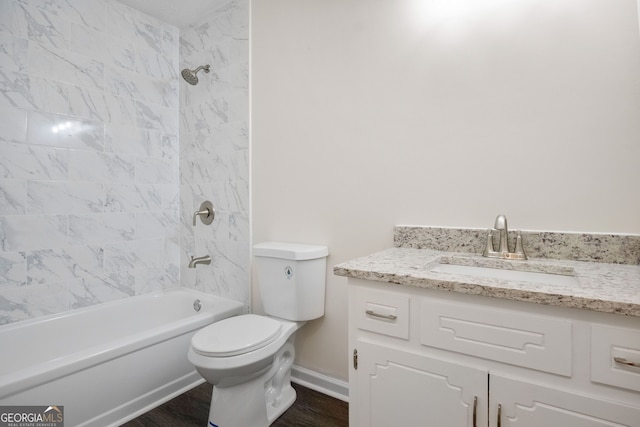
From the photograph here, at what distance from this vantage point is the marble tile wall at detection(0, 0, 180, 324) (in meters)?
1.83

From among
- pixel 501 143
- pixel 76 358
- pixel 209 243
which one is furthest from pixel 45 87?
pixel 501 143

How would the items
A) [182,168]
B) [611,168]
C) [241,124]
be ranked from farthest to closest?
[182,168] < [241,124] < [611,168]

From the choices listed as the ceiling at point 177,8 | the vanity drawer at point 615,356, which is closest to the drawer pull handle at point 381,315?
the vanity drawer at point 615,356

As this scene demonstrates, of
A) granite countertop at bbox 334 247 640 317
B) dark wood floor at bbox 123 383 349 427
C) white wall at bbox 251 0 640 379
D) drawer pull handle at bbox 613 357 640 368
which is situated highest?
white wall at bbox 251 0 640 379

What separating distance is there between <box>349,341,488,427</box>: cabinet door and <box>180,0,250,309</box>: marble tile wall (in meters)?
1.26

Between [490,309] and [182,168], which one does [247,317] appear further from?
[182,168]

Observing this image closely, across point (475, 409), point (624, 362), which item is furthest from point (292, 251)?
point (624, 362)

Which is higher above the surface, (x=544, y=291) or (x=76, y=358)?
(x=544, y=291)

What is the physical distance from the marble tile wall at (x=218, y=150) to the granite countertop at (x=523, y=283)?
123cm

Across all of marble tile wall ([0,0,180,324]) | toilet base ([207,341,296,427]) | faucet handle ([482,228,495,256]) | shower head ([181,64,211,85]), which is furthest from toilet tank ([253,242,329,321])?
shower head ([181,64,211,85])

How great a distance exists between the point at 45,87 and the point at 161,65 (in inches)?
31.5

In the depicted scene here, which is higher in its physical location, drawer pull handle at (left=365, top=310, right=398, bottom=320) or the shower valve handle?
the shower valve handle

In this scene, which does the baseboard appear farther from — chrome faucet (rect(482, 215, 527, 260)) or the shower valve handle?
the shower valve handle

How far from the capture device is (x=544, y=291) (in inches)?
32.6
